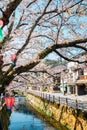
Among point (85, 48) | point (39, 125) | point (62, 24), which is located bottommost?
point (39, 125)

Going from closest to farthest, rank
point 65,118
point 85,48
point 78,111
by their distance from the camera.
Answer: point 85,48 < point 78,111 < point 65,118

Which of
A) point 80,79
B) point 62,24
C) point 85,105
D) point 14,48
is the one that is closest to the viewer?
point 62,24

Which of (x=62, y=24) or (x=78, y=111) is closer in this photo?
(x=62, y=24)

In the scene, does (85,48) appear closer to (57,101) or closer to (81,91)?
(57,101)

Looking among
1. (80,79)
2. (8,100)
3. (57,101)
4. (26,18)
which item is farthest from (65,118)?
(80,79)

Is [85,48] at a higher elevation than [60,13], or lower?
lower

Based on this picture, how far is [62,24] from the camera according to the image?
9445mm

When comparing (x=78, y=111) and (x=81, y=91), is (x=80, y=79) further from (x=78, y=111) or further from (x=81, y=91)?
(x=78, y=111)

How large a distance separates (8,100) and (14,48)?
273 centimetres

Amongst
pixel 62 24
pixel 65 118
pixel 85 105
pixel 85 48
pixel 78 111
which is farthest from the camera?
pixel 65 118

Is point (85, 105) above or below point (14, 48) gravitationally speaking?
below

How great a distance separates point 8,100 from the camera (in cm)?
1434

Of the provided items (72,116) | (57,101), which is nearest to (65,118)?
(72,116)

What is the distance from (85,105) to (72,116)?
11.7 ft
